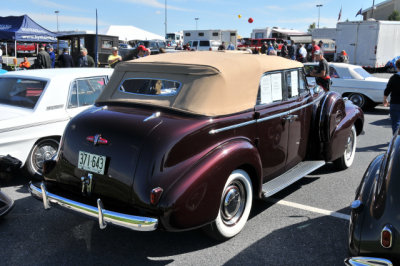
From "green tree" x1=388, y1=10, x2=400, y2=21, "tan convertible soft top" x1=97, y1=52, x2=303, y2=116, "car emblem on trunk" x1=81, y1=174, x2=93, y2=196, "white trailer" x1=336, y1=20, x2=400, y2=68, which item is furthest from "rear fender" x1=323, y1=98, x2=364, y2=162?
"green tree" x1=388, y1=10, x2=400, y2=21

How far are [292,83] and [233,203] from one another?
6.41ft

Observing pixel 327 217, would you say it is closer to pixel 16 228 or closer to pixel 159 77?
pixel 159 77

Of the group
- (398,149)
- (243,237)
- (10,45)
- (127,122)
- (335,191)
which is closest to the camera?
(398,149)

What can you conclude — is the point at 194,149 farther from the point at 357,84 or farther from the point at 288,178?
the point at 357,84

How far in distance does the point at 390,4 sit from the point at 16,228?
6045cm

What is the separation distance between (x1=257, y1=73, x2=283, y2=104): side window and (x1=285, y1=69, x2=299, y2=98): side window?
0.69ft

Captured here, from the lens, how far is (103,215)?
10.2ft

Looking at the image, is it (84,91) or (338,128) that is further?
(84,91)

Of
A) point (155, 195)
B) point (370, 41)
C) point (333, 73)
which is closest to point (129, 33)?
point (370, 41)

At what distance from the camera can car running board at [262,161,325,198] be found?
4041 millimetres

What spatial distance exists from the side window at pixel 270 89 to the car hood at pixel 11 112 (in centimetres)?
321

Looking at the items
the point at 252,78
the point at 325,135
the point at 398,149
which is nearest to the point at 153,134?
the point at 252,78

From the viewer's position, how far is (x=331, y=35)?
Answer: 31500 millimetres

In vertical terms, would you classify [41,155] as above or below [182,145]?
below
